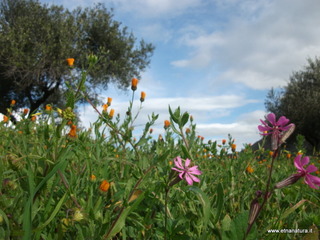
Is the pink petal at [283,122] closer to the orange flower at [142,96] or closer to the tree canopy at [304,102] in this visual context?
the orange flower at [142,96]

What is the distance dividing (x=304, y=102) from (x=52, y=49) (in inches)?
559

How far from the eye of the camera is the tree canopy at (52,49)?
15.4 m

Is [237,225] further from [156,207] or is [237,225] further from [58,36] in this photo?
[58,36]

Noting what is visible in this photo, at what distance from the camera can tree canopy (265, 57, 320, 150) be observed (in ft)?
59.4

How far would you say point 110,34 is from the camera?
1767 centimetres

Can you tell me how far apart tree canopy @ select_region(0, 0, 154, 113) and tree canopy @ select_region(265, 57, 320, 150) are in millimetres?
8666

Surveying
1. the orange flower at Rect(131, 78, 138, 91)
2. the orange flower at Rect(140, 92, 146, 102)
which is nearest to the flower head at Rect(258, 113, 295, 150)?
the orange flower at Rect(131, 78, 138, 91)

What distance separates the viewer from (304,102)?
18219mm

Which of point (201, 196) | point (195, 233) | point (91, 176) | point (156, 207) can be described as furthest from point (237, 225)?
point (91, 176)

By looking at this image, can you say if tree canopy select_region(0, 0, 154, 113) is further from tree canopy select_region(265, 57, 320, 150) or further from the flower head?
the flower head

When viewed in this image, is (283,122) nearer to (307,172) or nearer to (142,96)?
(307,172)

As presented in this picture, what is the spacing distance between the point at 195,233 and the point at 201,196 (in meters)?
0.36

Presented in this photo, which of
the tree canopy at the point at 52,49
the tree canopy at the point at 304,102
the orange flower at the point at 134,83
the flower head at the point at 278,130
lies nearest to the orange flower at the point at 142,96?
the orange flower at the point at 134,83

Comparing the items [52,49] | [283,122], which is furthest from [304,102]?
[283,122]
